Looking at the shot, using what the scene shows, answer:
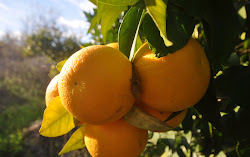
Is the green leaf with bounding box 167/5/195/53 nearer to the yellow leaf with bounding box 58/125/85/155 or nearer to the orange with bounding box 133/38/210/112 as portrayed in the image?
the orange with bounding box 133/38/210/112

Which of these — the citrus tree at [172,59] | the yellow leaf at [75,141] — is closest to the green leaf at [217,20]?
the citrus tree at [172,59]

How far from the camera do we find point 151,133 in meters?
0.93

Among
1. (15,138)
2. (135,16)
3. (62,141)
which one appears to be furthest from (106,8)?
(15,138)

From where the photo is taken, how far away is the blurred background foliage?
0.54 meters

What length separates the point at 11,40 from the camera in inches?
455

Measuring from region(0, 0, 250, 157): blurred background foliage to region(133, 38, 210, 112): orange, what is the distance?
0.20 ft

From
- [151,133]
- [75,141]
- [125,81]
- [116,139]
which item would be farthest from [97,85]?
[151,133]

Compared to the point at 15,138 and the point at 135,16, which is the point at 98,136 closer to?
the point at 135,16

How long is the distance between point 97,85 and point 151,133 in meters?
0.62

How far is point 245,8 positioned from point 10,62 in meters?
10.8

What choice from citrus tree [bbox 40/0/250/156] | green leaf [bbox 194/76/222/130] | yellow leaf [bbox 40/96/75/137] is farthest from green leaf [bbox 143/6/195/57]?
yellow leaf [bbox 40/96/75/137]

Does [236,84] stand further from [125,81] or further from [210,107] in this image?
[125,81]

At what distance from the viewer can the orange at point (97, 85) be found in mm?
383

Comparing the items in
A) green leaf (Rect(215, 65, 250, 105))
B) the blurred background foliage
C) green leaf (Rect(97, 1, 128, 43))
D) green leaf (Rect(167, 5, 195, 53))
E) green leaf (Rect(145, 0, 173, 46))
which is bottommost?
the blurred background foliage
